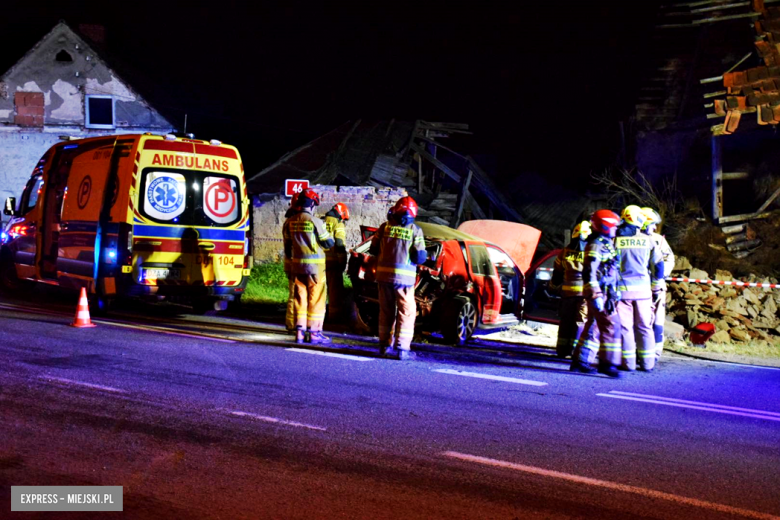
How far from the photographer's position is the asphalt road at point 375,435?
4.55 meters

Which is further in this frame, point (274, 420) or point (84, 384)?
point (84, 384)

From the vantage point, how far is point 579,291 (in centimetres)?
987

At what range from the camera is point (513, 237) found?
648 inches

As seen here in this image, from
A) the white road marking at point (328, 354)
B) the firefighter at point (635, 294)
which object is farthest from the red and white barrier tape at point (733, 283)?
the white road marking at point (328, 354)

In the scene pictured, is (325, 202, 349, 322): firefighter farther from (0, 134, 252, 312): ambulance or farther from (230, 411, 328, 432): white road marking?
(230, 411, 328, 432): white road marking

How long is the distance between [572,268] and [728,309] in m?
4.30

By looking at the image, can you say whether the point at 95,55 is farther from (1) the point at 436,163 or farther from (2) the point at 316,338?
(2) the point at 316,338

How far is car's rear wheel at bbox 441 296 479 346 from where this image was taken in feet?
35.1

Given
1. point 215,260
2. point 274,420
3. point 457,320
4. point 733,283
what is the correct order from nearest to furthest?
point 274,420 < point 457,320 < point 215,260 < point 733,283

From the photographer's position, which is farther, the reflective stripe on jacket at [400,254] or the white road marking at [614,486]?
the reflective stripe on jacket at [400,254]

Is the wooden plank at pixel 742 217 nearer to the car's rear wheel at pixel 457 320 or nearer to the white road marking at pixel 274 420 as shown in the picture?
the car's rear wheel at pixel 457 320

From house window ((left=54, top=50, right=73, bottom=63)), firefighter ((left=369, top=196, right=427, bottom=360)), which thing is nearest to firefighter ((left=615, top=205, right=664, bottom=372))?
firefighter ((left=369, top=196, right=427, bottom=360))

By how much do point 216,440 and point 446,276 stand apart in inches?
225

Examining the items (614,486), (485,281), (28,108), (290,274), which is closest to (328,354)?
(290,274)
